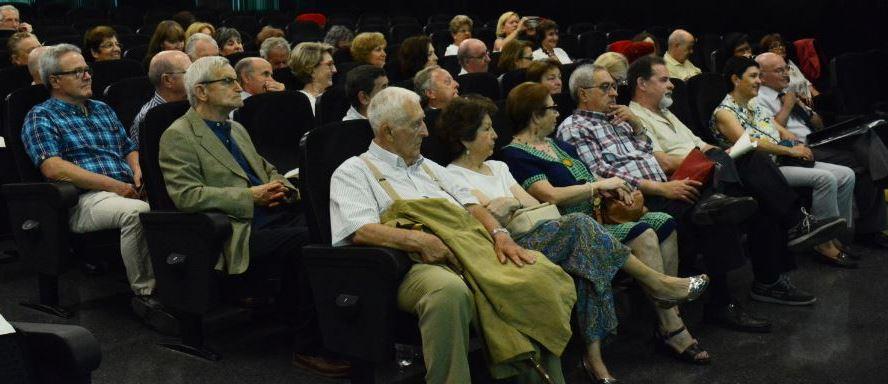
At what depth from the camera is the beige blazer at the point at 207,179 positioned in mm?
3150

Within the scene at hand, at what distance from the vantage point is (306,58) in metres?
4.79

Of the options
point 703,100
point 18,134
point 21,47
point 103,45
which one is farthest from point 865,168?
point 21,47

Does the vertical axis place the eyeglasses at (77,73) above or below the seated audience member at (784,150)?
above

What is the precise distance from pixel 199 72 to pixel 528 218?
3.70 feet

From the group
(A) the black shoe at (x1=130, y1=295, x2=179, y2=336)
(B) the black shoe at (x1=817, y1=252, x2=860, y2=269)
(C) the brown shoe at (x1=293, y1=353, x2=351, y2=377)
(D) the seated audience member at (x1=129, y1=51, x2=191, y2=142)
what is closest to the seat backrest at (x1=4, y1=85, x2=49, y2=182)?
(D) the seated audience member at (x1=129, y1=51, x2=191, y2=142)

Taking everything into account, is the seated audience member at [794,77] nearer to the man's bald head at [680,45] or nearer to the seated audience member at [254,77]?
the man's bald head at [680,45]

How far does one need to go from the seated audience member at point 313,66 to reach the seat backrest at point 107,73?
28.4 inches

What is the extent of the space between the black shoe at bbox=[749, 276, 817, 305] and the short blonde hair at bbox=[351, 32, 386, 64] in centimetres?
246

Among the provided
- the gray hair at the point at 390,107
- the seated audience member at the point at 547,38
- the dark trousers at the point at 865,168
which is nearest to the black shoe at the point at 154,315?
the gray hair at the point at 390,107

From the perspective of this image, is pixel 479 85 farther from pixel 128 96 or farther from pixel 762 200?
pixel 128 96

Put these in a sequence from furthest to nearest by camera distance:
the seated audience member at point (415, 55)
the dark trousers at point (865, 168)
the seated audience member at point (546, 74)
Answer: the seated audience member at point (415, 55) < the dark trousers at point (865, 168) < the seated audience member at point (546, 74)

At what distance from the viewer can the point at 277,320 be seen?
3658 mm

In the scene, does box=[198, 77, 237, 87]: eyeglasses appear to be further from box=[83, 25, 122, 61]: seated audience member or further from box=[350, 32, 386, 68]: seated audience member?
box=[83, 25, 122, 61]: seated audience member

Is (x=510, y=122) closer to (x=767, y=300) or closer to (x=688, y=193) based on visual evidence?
(x=688, y=193)
